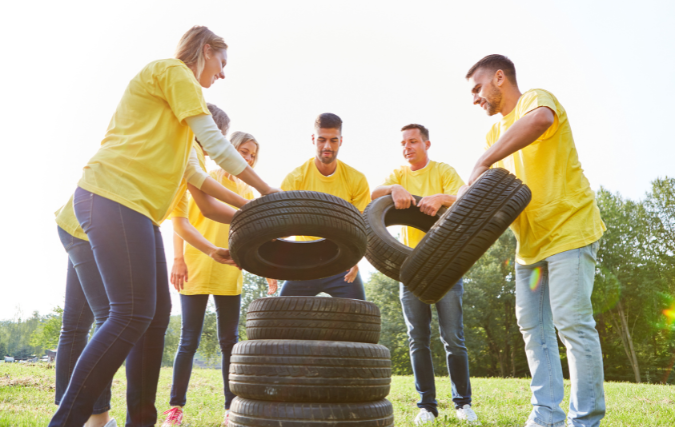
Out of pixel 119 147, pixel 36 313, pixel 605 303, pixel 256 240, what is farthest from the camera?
pixel 36 313

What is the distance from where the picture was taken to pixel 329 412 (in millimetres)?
2760

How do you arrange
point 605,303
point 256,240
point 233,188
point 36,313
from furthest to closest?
1. point 36,313
2. point 605,303
3. point 233,188
4. point 256,240

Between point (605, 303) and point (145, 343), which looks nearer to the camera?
point (145, 343)

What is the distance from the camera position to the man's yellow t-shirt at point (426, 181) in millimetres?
5254

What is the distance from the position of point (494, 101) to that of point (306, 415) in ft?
9.72

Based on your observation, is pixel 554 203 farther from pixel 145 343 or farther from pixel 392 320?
pixel 392 320

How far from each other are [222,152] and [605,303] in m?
36.4

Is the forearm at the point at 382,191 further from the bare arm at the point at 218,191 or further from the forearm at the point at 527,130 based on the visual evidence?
the bare arm at the point at 218,191

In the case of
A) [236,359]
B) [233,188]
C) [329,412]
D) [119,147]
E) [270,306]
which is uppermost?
[233,188]

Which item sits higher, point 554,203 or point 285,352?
→ point 554,203

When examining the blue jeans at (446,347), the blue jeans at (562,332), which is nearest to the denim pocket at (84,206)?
the blue jeans at (562,332)

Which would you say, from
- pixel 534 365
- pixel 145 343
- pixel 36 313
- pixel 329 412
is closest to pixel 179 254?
pixel 145 343

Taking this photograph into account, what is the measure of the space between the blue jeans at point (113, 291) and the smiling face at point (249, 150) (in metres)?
2.45

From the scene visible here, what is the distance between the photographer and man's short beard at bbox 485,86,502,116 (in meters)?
3.83
